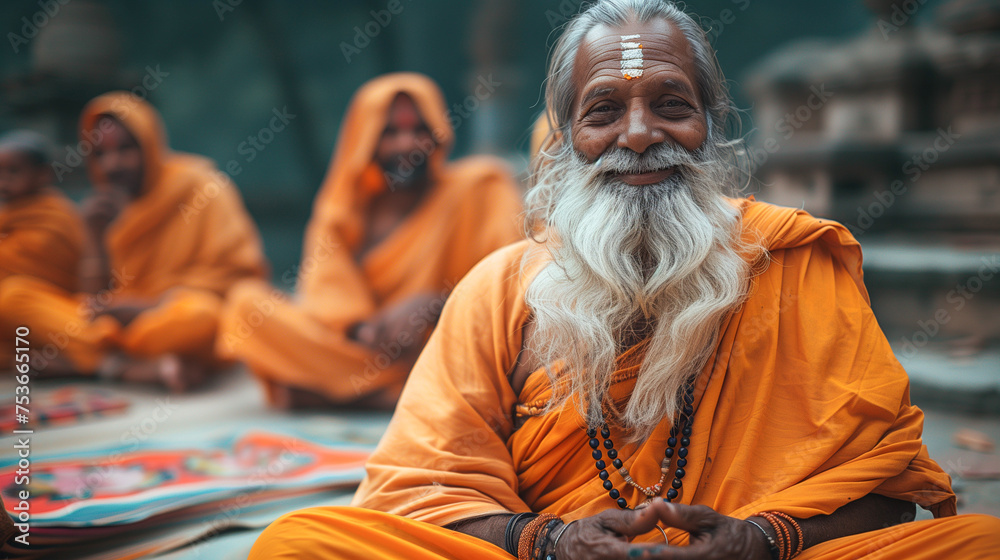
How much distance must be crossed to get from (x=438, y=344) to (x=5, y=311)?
5.03 m

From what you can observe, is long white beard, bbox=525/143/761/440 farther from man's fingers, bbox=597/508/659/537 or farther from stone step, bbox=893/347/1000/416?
stone step, bbox=893/347/1000/416

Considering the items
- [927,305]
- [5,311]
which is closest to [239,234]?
[5,311]

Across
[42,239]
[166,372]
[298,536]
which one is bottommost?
[166,372]

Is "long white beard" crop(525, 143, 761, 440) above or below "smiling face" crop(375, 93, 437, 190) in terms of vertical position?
below

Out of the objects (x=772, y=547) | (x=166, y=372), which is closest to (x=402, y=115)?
(x=166, y=372)

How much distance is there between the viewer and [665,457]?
72.3 inches

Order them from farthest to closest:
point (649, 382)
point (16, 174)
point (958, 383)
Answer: point (16, 174), point (958, 383), point (649, 382)

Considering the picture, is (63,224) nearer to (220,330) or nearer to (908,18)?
(220,330)

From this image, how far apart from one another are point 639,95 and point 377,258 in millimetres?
3378

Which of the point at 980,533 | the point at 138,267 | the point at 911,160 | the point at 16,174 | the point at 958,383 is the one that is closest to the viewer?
the point at 980,533

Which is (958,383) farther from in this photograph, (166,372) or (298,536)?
(166,372)

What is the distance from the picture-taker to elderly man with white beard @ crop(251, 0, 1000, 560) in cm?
174

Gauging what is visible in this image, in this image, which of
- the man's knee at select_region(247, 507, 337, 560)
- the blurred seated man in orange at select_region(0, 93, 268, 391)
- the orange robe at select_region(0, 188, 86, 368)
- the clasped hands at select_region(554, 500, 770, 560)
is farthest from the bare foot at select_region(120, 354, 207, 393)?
the clasped hands at select_region(554, 500, 770, 560)

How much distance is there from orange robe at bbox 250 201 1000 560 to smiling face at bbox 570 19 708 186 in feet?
1.11
